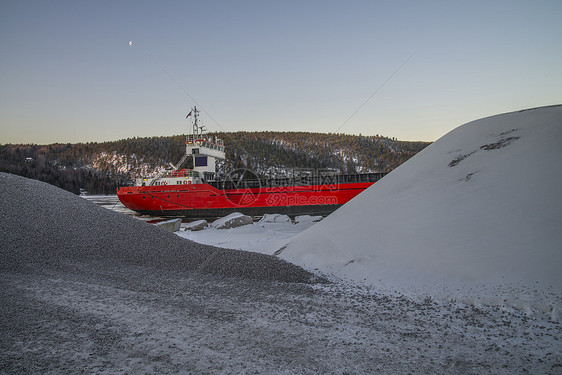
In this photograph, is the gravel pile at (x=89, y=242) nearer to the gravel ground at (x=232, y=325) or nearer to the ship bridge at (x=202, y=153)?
the gravel ground at (x=232, y=325)

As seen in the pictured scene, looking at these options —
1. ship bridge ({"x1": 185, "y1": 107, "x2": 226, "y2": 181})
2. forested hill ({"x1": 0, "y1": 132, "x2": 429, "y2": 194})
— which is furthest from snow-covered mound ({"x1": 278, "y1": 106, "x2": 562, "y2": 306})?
forested hill ({"x1": 0, "y1": 132, "x2": 429, "y2": 194})

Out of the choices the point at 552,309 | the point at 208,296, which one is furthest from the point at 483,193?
the point at 208,296

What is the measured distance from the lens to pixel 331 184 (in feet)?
66.1

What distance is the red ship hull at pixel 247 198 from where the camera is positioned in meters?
20.1

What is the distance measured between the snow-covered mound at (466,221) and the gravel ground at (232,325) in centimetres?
59

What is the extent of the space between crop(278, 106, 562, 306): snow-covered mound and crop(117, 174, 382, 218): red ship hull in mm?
12961

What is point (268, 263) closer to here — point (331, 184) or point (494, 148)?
point (494, 148)

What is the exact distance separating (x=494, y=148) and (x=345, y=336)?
207 inches

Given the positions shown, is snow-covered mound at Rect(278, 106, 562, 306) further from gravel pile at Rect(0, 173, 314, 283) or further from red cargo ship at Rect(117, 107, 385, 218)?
red cargo ship at Rect(117, 107, 385, 218)

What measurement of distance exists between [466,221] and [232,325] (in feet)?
11.7

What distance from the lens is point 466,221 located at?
14.5 feet

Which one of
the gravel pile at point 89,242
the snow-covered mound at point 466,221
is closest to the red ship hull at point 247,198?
the snow-covered mound at point 466,221

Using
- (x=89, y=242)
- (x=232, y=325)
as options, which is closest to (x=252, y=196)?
(x=89, y=242)

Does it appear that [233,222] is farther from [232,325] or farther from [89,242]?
[232,325]
